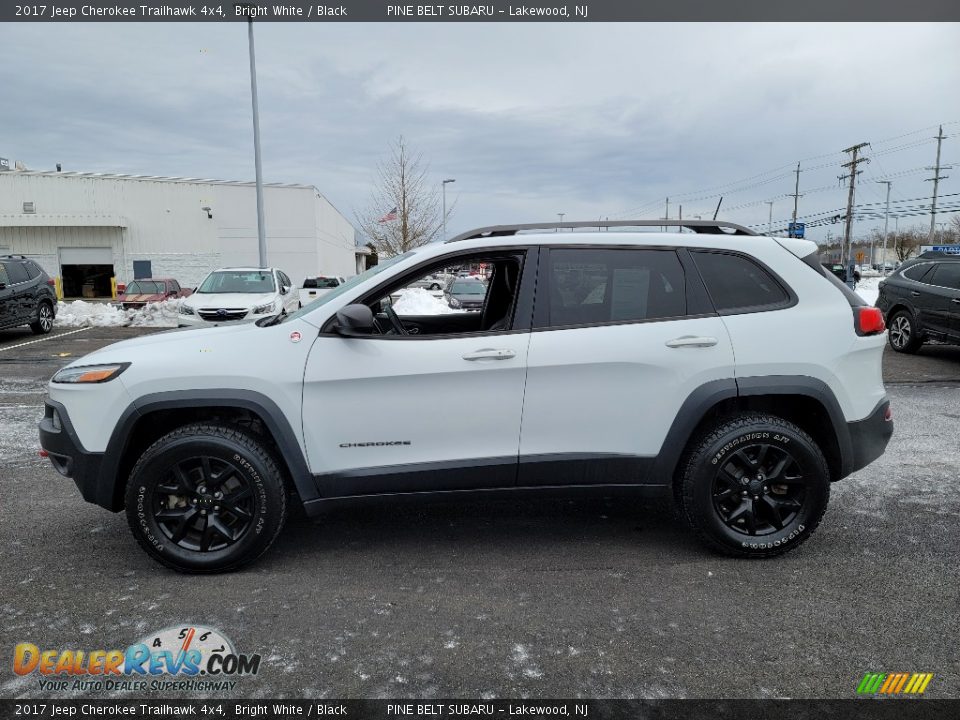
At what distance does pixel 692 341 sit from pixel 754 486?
847 millimetres

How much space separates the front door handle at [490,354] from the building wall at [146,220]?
36998 millimetres

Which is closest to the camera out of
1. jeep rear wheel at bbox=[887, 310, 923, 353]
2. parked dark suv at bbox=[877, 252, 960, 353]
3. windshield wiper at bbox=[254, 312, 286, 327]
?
windshield wiper at bbox=[254, 312, 286, 327]

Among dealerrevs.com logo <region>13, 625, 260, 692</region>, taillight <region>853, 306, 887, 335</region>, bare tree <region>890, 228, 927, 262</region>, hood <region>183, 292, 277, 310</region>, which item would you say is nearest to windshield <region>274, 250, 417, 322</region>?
dealerrevs.com logo <region>13, 625, 260, 692</region>

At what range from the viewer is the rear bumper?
3.59 m

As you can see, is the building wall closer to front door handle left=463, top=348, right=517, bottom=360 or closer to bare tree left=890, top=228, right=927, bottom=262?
front door handle left=463, top=348, right=517, bottom=360

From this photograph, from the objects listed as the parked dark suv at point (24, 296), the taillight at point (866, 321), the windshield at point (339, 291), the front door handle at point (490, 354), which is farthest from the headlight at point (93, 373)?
the parked dark suv at point (24, 296)

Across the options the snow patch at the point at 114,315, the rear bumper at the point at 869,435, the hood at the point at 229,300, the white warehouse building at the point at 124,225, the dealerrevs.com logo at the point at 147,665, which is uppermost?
the white warehouse building at the point at 124,225

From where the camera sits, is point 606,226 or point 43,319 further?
point 43,319

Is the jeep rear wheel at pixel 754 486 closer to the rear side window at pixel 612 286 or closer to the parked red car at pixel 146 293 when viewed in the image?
the rear side window at pixel 612 286

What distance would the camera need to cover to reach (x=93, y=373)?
3.36 m

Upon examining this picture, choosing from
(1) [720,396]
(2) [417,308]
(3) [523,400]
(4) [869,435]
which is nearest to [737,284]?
(1) [720,396]

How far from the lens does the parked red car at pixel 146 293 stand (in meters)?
19.4

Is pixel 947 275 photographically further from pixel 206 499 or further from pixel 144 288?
pixel 144 288

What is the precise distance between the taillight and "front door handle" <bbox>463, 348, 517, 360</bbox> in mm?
1877
